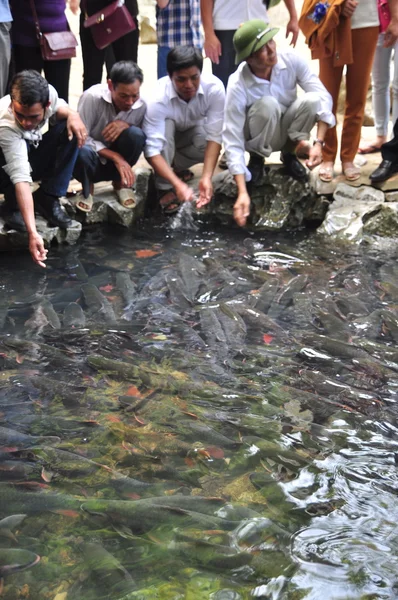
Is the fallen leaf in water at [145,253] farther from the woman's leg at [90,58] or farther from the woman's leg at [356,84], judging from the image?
the woman's leg at [356,84]

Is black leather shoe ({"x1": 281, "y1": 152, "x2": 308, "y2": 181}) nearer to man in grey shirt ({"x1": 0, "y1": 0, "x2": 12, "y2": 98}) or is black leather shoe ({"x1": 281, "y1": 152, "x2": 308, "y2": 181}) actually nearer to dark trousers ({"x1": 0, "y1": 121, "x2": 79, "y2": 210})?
dark trousers ({"x1": 0, "y1": 121, "x2": 79, "y2": 210})

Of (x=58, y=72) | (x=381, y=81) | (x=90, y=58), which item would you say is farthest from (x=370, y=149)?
(x=58, y=72)

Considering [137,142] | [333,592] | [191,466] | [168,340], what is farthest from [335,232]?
[333,592]

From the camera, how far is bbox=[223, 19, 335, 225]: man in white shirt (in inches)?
217

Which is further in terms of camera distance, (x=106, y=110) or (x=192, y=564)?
(x=106, y=110)

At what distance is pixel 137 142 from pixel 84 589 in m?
4.36

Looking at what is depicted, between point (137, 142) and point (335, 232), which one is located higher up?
point (137, 142)

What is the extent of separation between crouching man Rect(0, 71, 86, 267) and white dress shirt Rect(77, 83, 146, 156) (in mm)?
497

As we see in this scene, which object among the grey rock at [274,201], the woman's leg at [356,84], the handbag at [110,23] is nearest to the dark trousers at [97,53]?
the handbag at [110,23]

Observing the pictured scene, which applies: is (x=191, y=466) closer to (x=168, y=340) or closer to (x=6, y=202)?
(x=168, y=340)

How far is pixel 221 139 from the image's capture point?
5.74m

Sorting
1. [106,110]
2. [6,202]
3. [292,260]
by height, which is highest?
[106,110]

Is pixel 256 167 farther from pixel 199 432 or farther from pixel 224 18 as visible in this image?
pixel 199 432

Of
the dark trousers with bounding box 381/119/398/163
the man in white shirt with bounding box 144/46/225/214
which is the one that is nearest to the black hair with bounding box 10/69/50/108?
the man in white shirt with bounding box 144/46/225/214
